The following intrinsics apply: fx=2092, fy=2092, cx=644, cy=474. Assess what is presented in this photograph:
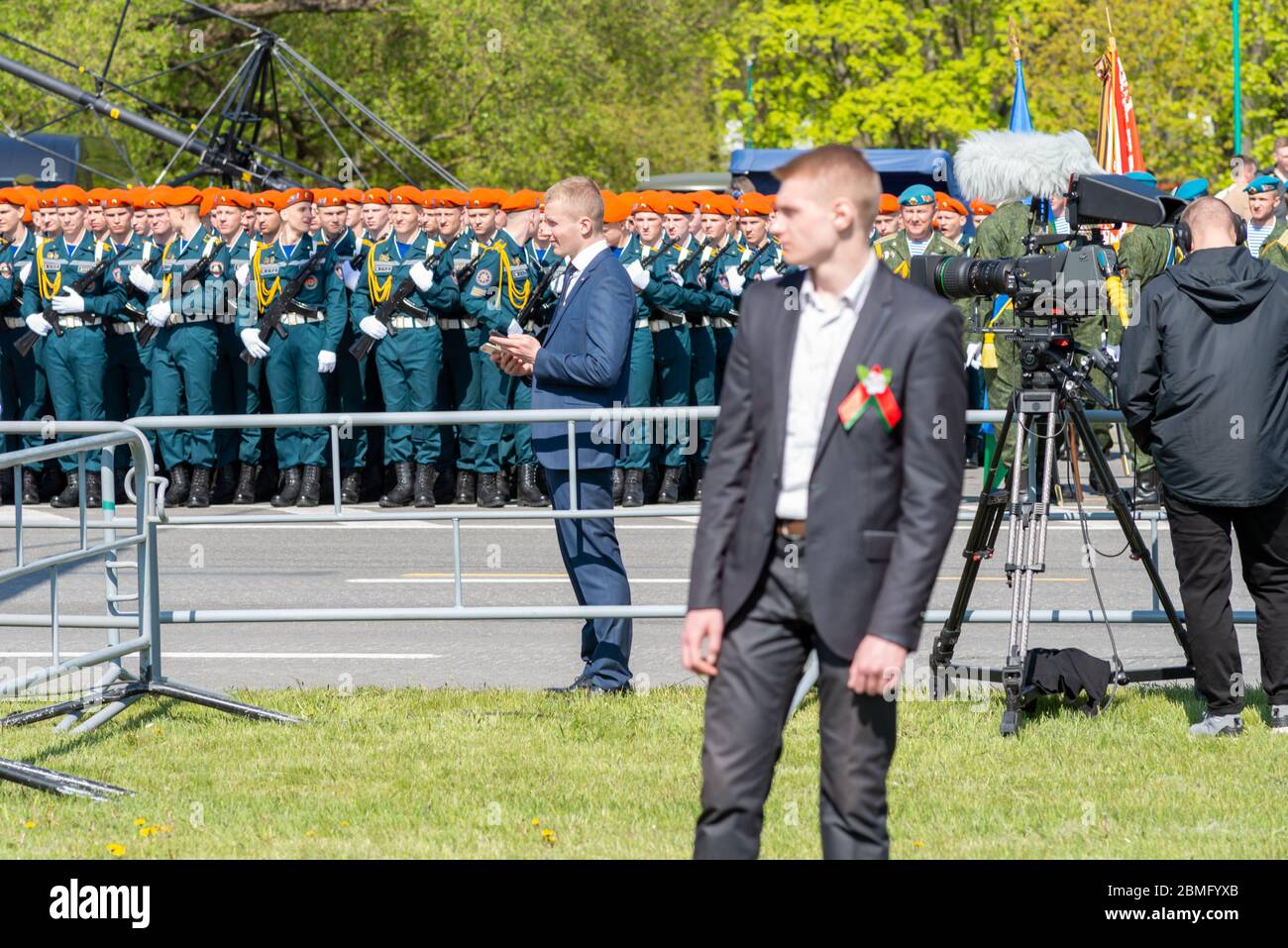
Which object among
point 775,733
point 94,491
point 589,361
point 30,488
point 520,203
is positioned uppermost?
point 520,203

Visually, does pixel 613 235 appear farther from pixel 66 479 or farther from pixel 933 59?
pixel 933 59

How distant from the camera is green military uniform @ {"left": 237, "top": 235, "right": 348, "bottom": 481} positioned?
16250 millimetres

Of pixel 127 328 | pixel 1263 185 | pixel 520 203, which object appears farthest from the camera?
pixel 127 328

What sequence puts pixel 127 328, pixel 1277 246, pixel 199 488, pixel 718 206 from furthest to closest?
pixel 127 328 < pixel 718 206 < pixel 199 488 < pixel 1277 246

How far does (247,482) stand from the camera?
1622 cm

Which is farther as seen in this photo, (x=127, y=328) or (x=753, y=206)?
(x=753, y=206)

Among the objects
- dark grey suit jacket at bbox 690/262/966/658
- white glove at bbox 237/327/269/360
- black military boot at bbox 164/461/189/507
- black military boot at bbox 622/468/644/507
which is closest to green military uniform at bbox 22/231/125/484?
black military boot at bbox 164/461/189/507

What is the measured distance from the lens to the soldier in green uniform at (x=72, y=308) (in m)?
16.5

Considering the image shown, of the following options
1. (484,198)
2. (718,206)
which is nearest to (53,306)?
(484,198)

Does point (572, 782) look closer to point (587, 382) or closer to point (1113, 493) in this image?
point (587, 382)

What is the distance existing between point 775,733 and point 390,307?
38.3ft

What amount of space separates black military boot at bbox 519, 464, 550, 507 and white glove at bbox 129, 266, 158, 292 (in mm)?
3324

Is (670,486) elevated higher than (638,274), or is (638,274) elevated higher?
(638,274)

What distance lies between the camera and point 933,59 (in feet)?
135
